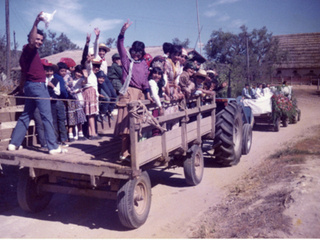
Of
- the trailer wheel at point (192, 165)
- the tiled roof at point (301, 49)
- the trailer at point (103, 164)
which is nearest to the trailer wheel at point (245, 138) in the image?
the trailer wheel at point (192, 165)

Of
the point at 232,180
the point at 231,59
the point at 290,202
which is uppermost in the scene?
the point at 231,59

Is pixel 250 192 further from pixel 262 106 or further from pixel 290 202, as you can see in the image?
pixel 262 106

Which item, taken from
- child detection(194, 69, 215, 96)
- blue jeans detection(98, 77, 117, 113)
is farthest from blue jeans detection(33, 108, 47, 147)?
child detection(194, 69, 215, 96)

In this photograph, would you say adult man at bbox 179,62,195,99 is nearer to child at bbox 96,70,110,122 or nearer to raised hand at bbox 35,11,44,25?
child at bbox 96,70,110,122

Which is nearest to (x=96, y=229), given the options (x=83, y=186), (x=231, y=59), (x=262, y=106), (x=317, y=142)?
(x=83, y=186)

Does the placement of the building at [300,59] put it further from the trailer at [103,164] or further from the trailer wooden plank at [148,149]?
the trailer wooden plank at [148,149]

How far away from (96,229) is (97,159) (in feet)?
3.18

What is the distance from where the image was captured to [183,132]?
490 centimetres

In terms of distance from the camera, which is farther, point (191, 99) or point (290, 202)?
point (191, 99)

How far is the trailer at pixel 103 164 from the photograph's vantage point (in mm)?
3570

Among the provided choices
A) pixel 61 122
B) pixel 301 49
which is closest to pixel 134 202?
pixel 61 122

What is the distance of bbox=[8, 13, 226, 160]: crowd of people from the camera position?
4.16 meters

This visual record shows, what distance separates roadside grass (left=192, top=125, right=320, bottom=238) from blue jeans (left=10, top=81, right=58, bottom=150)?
2422 millimetres

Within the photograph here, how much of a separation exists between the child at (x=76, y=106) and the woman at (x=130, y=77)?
140cm
